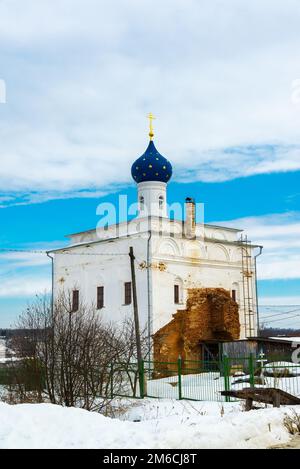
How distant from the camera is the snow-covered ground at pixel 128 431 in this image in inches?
308

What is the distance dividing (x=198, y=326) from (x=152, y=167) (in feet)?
23.8

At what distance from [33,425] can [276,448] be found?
3.23m

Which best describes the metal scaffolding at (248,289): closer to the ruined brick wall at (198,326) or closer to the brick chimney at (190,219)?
the ruined brick wall at (198,326)

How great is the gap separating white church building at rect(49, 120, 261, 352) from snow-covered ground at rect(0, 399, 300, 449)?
53.7 feet

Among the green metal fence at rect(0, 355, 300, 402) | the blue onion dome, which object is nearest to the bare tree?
the green metal fence at rect(0, 355, 300, 402)

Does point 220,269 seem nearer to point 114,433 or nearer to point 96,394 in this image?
point 96,394

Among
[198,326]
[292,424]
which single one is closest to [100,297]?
[198,326]

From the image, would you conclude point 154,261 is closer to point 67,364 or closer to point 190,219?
point 190,219

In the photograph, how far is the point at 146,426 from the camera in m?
8.50

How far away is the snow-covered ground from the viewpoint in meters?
7.83

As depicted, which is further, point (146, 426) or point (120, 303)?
point (120, 303)

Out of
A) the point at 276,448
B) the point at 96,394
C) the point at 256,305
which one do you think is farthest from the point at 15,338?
the point at 276,448

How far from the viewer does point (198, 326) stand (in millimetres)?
26688

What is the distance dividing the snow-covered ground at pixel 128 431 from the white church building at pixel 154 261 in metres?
16.4
